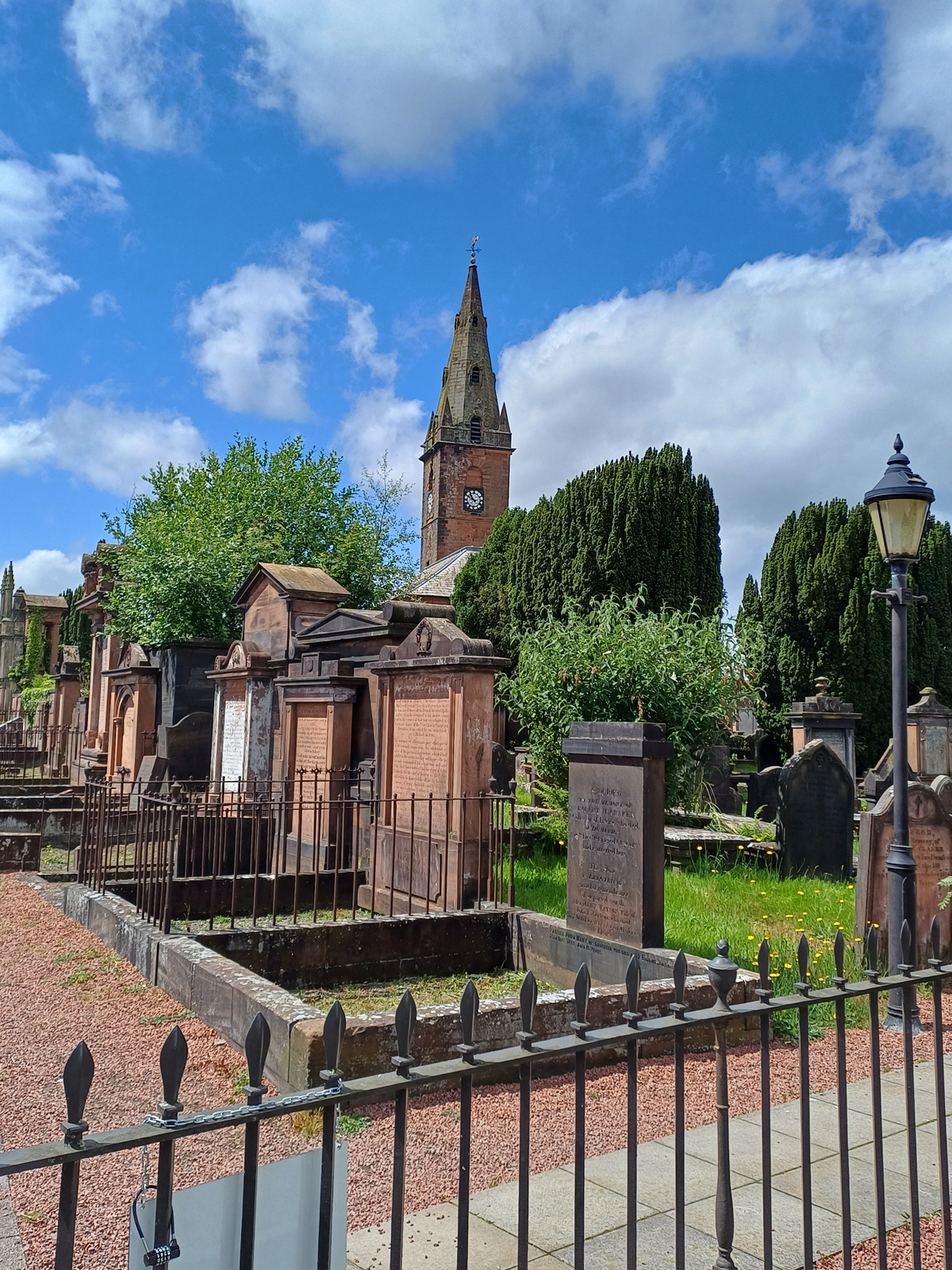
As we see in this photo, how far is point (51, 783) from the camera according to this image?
688 inches

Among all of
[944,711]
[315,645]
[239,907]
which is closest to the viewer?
[239,907]

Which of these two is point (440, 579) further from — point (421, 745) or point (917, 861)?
point (917, 861)

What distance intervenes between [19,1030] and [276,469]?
21558mm

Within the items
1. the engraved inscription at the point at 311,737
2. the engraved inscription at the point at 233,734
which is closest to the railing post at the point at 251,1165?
the engraved inscription at the point at 311,737

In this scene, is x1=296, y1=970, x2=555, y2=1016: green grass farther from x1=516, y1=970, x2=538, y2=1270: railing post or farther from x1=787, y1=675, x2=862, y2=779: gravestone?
x1=787, y1=675, x2=862, y2=779: gravestone

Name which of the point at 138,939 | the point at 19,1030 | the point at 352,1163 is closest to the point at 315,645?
the point at 138,939

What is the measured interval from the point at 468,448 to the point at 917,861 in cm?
5050

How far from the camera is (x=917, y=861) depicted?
697 cm

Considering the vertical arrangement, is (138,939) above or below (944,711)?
below

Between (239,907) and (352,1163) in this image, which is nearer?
(352,1163)

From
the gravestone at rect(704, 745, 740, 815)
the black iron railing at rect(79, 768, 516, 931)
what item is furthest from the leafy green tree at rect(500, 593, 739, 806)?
the black iron railing at rect(79, 768, 516, 931)

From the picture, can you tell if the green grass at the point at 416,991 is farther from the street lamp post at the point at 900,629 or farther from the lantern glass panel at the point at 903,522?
the lantern glass panel at the point at 903,522

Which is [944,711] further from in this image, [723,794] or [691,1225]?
[691,1225]

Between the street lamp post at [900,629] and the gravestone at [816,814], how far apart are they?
400 cm
